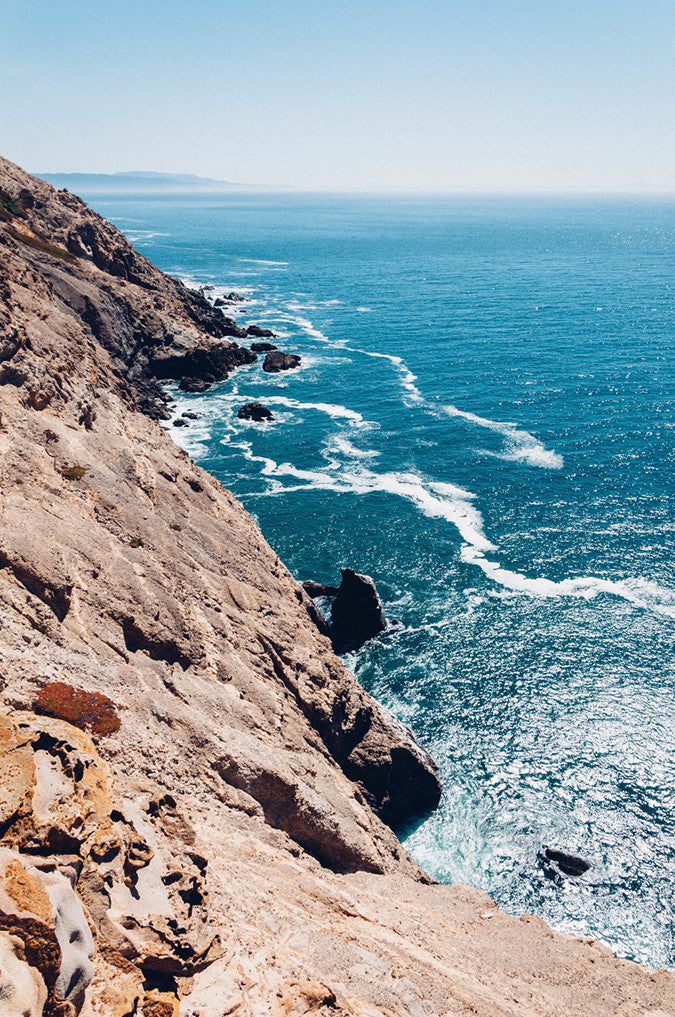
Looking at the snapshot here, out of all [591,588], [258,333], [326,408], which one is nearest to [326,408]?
[326,408]

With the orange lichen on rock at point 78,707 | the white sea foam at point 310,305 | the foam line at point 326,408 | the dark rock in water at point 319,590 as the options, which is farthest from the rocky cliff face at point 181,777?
the white sea foam at point 310,305

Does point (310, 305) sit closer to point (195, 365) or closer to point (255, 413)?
point (195, 365)

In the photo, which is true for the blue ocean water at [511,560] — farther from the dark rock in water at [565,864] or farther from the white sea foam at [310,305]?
the white sea foam at [310,305]

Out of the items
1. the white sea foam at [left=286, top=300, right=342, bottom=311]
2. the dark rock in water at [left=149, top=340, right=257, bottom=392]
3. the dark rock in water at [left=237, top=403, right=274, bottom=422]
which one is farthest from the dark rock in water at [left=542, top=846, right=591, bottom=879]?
the white sea foam at [left=286, top=300, right=342, bottom=311]

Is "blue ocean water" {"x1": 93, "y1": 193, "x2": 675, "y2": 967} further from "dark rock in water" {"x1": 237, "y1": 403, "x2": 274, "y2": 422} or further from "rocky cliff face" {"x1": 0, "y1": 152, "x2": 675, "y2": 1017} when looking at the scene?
"rocky cliff face" {"x1": 0, "y1": 152, "x2": 675, "y2": 1017}

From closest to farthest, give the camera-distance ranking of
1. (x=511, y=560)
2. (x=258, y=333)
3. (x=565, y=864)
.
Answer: (x=565, y=864) → (x=511, y=560) → (x=258, y=333)

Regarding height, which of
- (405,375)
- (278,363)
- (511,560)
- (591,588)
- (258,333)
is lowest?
(591,588)

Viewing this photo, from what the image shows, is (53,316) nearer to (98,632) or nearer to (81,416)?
(81,416)
